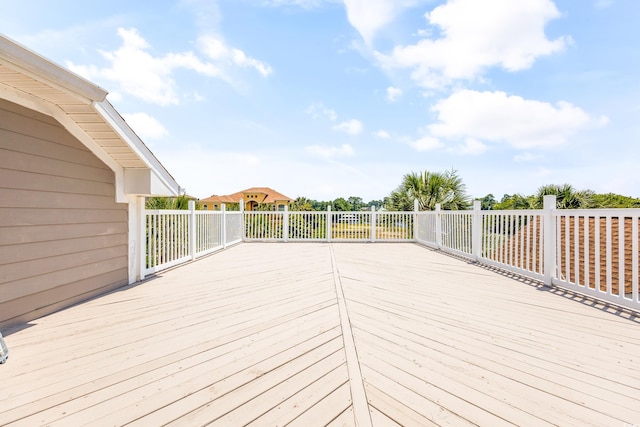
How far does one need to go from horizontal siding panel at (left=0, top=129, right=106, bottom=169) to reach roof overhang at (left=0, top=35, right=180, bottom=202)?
0.08 meters

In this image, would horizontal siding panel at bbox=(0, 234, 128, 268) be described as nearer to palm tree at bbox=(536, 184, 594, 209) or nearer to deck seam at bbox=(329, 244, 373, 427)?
deck seam at bbox=(329, 244, 373, 427)

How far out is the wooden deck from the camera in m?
1.16

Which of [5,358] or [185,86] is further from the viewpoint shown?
[185,86]

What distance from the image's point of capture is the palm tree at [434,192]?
10.0m

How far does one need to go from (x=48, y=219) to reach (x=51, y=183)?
0.34 metres

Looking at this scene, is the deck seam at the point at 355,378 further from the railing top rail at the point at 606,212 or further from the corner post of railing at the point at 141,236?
the corner post of railing at the point at 141,236

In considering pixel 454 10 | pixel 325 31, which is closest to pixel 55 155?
pixel 325 31

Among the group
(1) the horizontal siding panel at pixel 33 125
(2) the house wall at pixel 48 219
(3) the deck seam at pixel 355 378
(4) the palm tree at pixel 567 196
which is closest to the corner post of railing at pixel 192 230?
(2) the house wall at pixel 48 219

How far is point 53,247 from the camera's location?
8.39 ft

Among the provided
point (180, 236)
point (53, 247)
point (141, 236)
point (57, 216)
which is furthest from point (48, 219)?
point (180, 236)

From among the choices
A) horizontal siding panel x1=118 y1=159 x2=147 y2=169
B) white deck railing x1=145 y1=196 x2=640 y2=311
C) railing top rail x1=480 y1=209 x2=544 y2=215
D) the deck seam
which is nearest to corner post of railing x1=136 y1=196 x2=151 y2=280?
white deck railing x1=145 y1=196 x2=640 y2=311

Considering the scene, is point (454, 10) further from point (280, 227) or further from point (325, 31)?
point (280, 227)

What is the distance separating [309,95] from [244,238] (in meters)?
6.11

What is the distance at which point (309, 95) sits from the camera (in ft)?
35.0
